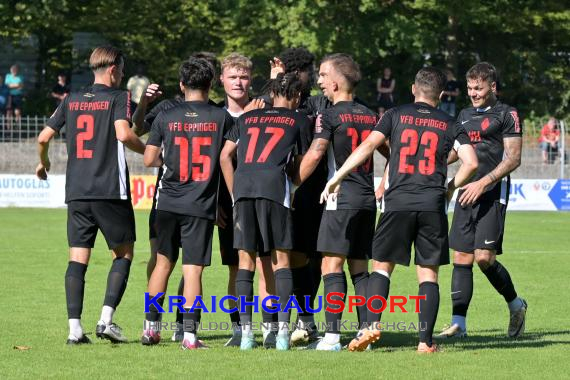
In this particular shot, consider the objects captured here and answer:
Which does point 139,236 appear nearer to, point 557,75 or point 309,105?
point 309,105

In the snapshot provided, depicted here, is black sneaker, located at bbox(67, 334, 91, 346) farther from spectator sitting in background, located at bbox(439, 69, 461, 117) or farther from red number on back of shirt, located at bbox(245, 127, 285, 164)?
spectator sitting in background, located at bbox(439, 69, 461, 117)

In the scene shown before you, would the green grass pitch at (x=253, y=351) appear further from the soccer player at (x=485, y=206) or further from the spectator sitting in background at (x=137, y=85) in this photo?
the spectator sitting in background at (x=137, y=85)

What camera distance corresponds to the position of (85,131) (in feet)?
30.0

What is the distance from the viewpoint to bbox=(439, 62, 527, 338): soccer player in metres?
10.3

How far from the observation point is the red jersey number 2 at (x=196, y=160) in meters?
8.87

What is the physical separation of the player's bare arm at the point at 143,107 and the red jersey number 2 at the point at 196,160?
512mm

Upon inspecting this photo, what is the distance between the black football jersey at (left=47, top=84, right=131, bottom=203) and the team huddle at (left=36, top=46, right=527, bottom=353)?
1 centimetres

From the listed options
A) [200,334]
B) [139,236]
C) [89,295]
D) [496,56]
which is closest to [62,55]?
[496,56]

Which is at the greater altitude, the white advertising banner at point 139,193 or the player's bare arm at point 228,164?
the player's bare arm at point 228,164

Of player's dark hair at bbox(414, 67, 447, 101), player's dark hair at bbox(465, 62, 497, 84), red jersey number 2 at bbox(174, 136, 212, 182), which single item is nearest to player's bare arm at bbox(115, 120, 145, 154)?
red jersey number 2 at bbox(174, 136, 212, 182)

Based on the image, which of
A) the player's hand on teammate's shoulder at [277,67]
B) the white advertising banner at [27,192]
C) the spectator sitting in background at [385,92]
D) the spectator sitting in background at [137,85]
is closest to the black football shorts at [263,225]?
the player's hand on teammate's shoulder at [277,67]

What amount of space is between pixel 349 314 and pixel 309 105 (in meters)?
2.73

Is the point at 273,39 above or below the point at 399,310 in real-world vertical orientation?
above

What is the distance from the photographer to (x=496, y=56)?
4338cm
